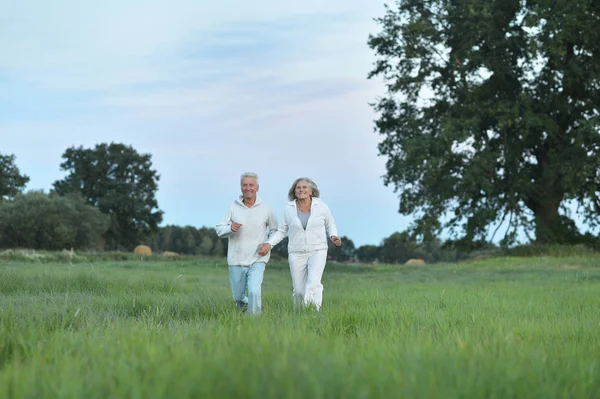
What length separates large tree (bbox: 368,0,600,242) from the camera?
32.7 m

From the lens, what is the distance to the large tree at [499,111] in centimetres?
3266

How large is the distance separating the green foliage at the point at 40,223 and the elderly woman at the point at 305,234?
43708mm

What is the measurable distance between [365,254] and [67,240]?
43828mm

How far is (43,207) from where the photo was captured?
50.9 meters

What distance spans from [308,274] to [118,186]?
58923mm

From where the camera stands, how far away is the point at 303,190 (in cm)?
1041

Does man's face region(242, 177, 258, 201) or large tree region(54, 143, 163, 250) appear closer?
man's face region(242, 177, 258, 201)

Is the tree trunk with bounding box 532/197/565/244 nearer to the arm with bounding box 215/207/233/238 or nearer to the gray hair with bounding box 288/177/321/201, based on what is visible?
the gray hair with bounding box 288/177/321/201

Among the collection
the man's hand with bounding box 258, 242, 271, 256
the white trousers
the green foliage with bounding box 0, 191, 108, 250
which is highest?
the green foliage with bounding box 0, 191, 108, 250

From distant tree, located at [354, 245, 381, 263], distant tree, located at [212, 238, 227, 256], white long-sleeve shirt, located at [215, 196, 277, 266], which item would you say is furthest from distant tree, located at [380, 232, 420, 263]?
white long-sleeve shirt, located at [215, 196, 277, 266]

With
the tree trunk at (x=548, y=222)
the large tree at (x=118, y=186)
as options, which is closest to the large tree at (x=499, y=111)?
the tree trunk at (x=548, y=222)

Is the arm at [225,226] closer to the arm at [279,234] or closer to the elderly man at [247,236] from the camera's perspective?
the elderly man at [247,236]

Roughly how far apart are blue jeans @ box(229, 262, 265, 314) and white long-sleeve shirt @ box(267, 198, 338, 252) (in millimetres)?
690

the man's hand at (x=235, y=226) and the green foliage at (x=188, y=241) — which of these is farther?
the green foliage at (x=188, y=241)
